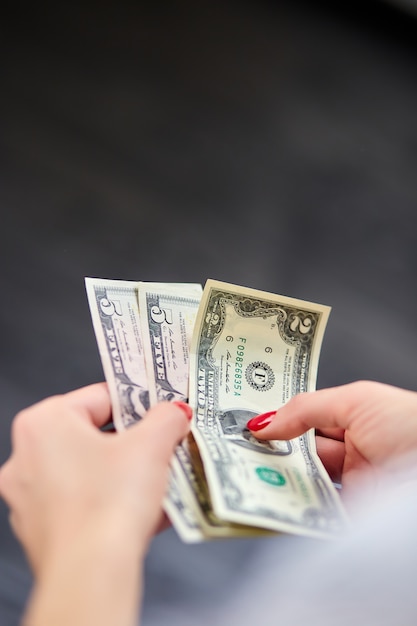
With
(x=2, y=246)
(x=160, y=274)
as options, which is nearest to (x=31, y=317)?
(x=2, y=246)

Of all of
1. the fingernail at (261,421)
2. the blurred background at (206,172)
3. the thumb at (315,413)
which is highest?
the blurred background at (206,172)

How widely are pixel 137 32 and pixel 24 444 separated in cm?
173

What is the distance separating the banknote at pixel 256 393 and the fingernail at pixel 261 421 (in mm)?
14

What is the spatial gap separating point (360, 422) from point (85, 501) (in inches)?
16.5

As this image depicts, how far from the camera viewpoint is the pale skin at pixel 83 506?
0.51 m

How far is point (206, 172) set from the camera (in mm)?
1783

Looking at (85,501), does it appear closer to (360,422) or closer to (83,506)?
(83,506)

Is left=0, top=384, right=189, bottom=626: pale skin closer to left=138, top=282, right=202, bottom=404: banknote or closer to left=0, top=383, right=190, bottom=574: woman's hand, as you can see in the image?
left=0, top=383, right=190, bottom=574: woman's hand

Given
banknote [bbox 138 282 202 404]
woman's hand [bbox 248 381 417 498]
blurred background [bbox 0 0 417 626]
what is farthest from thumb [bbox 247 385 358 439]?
blurred background [bbox 0 0 417 626]

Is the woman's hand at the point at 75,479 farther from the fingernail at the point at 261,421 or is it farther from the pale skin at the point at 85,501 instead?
the fingernail at the point at 261,421

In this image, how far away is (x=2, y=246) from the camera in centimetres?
147

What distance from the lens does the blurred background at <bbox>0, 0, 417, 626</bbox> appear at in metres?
1.42

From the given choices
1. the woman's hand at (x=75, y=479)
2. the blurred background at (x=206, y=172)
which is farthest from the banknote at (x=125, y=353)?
the blurred background at (x=206, y=172)

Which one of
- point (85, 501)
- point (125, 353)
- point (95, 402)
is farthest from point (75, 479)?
point (125, 353)
